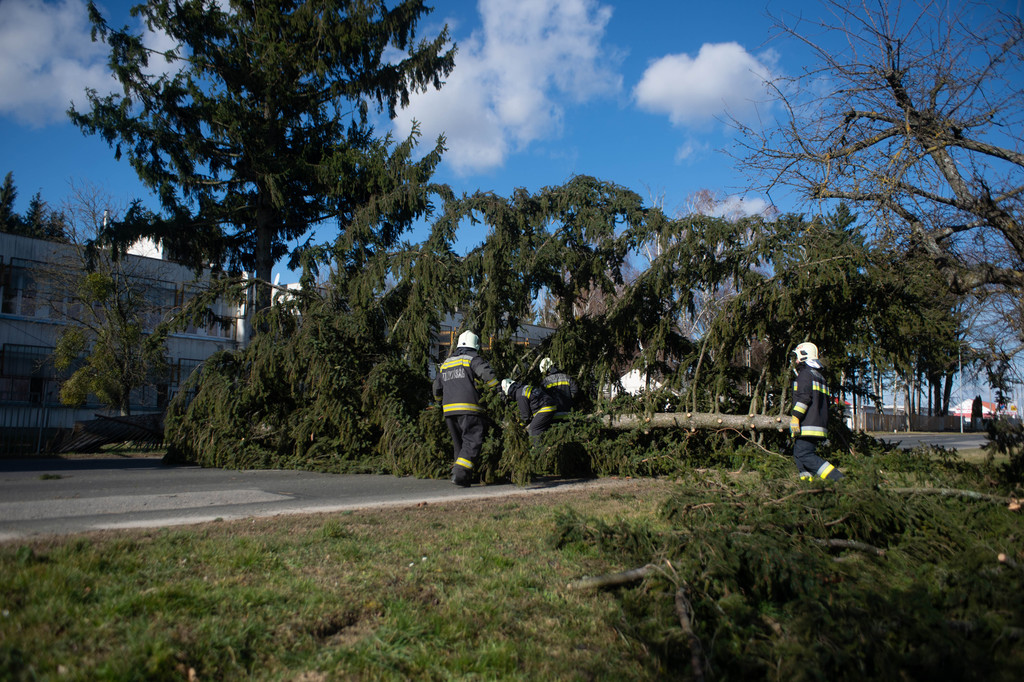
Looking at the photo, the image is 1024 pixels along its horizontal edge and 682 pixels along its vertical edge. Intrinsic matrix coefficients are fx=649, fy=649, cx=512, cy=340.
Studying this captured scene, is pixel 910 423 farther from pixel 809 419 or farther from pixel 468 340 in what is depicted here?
pixel 468 340

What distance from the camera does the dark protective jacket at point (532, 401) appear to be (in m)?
9.45

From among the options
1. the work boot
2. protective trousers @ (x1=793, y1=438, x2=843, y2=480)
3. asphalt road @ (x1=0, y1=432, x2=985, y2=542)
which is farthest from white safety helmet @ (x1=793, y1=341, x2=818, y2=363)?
the work boot

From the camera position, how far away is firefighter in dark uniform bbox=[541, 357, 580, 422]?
32.2ft

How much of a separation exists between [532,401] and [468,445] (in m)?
2.13

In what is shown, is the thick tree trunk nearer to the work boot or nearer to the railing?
the work boot

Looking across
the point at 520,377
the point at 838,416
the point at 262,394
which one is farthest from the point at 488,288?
the point at 838,416

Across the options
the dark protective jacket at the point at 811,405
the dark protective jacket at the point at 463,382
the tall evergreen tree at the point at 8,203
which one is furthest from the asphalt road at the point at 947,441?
the tall evergreen tree at the point at 8,203

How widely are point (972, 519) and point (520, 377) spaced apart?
21.1 feet

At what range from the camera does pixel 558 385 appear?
32.4 ft

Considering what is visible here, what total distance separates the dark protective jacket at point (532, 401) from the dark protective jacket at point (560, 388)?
0.24 ft

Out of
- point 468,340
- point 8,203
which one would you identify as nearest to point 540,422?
point 468,340

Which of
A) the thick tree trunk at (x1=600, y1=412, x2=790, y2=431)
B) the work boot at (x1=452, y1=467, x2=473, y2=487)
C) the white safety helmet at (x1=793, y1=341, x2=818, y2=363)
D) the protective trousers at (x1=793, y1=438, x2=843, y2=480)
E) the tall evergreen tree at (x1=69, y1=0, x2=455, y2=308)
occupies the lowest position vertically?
the work boot at (x1=452, y1=467, x2=473, y2=487)

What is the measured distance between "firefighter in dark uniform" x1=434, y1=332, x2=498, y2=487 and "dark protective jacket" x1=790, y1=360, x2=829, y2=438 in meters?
3.49

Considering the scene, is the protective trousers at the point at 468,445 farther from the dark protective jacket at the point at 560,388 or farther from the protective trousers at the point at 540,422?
the dark protective jacket at the point at 560,388
